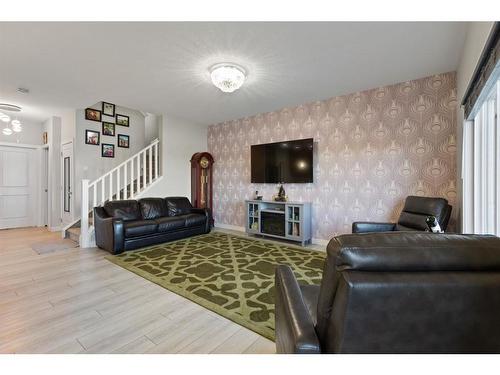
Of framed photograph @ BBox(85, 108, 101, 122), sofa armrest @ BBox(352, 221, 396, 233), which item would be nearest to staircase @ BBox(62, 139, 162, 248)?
framed photograph @ BBox(85, 108, 101, 122)

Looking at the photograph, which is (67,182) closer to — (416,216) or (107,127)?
(107,127)

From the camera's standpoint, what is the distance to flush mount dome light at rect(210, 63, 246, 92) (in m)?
2.77

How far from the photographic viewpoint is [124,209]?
409 cm

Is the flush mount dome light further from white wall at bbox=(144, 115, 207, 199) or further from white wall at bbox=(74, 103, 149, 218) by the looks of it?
white wall at bbox=(74, 103, 149, 218)

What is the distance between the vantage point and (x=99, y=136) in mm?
5172

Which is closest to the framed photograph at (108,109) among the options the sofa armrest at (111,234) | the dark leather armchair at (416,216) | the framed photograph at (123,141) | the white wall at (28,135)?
the framed photograph at (123,141)

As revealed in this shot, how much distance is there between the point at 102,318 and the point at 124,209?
2.52 metres

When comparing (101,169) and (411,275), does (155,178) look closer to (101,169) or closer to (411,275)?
(101,169)

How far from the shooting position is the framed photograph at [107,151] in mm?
5258

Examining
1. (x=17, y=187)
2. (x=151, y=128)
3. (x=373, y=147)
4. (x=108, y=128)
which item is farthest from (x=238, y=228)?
(x=17, y=187)

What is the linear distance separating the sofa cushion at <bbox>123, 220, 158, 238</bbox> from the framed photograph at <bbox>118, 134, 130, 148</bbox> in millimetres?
2602

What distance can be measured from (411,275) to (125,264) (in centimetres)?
323

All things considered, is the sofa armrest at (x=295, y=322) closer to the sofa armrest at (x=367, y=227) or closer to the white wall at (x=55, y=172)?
the sofa armrest at (x=367, y=227)
